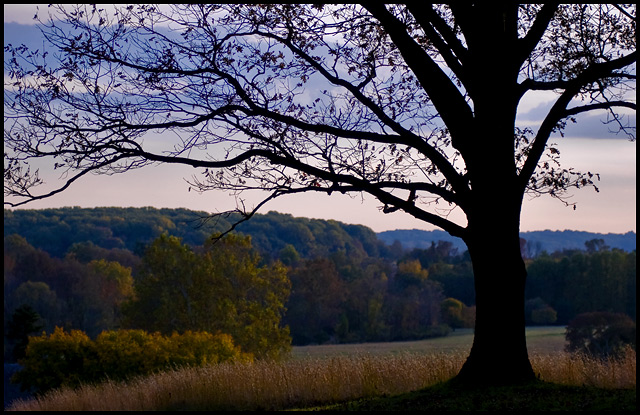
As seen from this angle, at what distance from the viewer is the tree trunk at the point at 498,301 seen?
8.04m

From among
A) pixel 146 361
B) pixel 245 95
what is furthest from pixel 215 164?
pixel 146 361

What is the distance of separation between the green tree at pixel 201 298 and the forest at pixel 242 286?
0.22 feet

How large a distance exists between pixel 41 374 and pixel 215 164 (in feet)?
37.1

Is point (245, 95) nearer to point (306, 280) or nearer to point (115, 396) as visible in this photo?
point (115, 396)

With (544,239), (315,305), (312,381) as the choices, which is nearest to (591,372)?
(312,381)

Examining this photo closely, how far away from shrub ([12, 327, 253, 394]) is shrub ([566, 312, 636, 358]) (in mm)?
29699

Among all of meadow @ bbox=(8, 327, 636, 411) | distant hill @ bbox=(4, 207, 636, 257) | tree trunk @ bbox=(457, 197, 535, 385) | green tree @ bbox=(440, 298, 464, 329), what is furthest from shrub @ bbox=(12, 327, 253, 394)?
green tree @ bbox=(440, 298, 464, 329)

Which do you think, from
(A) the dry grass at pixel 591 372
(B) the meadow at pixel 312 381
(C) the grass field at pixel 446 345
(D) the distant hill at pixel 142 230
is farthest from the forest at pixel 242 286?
(A) the dry grass at pixel 591 372

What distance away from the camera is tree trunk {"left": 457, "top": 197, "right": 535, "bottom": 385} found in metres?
8.04

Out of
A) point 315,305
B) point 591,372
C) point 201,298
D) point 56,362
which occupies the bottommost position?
point 315,305

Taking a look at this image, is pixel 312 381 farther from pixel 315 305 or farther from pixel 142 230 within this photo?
pixel 142 230

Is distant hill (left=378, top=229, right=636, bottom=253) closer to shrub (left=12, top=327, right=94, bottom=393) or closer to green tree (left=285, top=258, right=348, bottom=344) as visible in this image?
green tree (left=285, top=258, right=348, bottom=344)

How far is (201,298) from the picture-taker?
123 feet

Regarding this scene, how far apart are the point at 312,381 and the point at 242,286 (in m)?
29.2
